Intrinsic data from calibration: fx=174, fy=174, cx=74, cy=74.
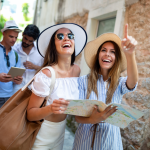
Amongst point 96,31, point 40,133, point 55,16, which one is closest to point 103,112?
point 40,133

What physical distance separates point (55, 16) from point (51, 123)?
5.84 m

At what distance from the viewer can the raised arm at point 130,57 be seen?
1.38 meters

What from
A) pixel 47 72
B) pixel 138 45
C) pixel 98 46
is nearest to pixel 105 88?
pixel 98 46

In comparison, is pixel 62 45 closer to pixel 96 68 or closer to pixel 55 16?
pixel 96 68

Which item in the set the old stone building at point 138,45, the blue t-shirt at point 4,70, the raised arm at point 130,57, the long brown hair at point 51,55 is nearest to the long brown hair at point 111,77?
the raised arm at point 130,57

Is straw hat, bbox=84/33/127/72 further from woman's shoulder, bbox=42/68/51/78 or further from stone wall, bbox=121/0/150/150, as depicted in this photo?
stone wall, bbox=121/0/150/150

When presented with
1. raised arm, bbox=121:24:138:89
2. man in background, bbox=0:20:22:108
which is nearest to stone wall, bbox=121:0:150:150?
raised arm, bbox=121:24:138:89

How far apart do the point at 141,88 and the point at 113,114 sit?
61.5 inches

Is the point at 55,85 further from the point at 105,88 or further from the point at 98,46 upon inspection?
the point at 98,46

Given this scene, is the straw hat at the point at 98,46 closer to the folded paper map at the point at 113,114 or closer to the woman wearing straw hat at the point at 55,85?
the woman wearing straw hat at the point at 55,85

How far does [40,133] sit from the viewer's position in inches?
63.5

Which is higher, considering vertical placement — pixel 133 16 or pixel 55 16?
pixel 55 16

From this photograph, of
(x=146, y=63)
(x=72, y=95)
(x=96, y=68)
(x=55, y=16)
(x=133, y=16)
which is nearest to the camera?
(x=72, y=95)

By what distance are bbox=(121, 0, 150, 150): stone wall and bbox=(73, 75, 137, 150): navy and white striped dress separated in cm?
117
